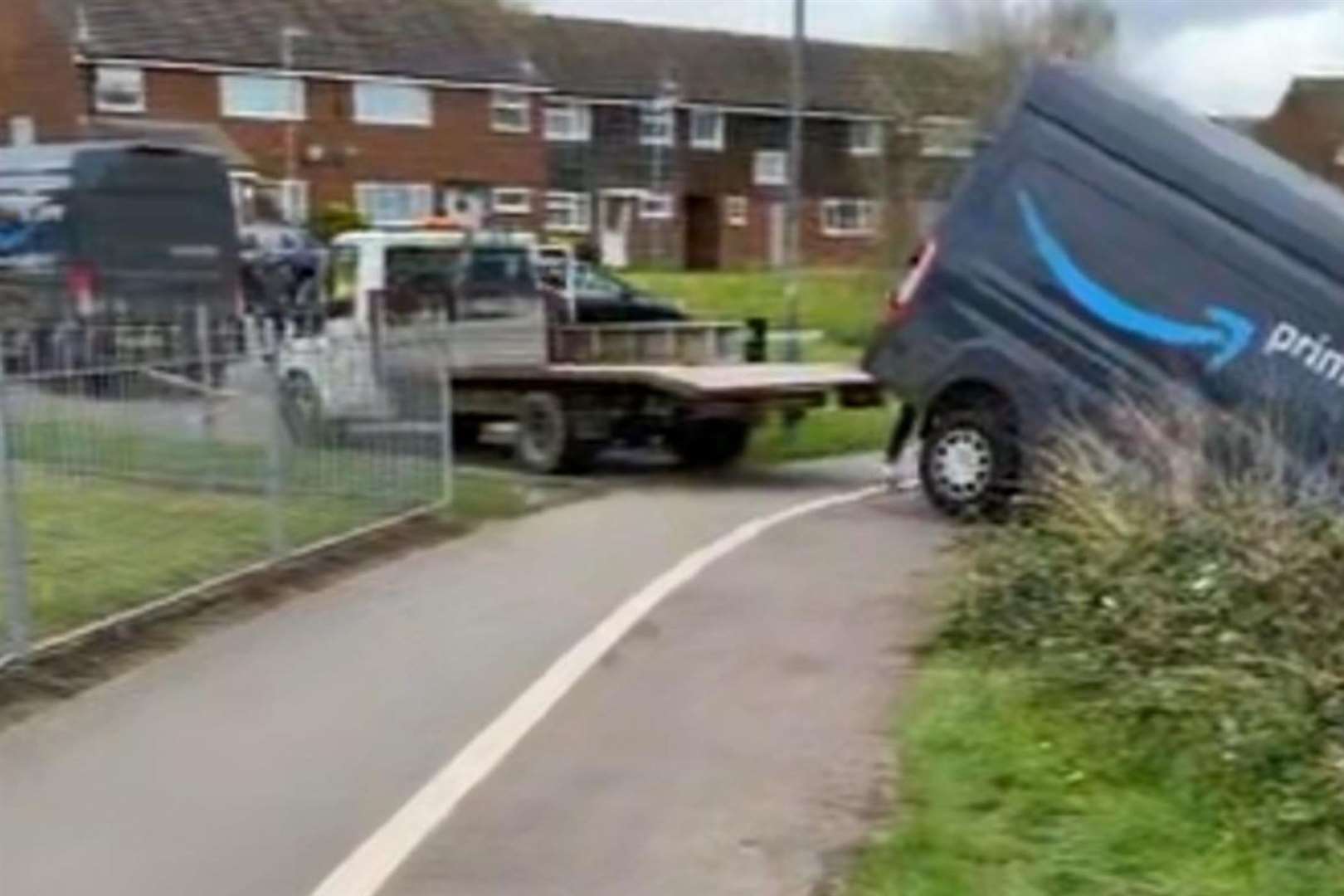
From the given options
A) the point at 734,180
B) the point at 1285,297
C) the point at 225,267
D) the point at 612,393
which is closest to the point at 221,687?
the point at 1285,297

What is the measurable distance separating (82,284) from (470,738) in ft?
53.4

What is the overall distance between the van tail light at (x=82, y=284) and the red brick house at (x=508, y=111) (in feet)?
57.8

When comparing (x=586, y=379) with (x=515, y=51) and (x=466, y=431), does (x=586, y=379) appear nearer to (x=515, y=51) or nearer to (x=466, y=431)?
(x=466, y=431)

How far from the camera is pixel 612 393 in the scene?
17047mm

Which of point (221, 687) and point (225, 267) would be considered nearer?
point (221, 687)

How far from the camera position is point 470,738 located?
24.6 ft

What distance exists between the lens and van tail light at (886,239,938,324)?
583 inches

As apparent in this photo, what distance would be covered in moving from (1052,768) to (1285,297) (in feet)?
24.1

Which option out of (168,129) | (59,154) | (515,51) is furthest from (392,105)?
(59,154)

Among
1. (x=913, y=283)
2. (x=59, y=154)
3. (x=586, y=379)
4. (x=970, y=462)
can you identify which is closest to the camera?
(x=970, y=462)

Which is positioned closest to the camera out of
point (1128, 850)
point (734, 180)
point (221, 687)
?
point (1128, 850)

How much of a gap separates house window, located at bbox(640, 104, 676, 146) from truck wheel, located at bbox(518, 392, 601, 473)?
4655cm

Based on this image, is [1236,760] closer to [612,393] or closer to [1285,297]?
[1285,297]

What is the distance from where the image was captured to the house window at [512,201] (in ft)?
194
